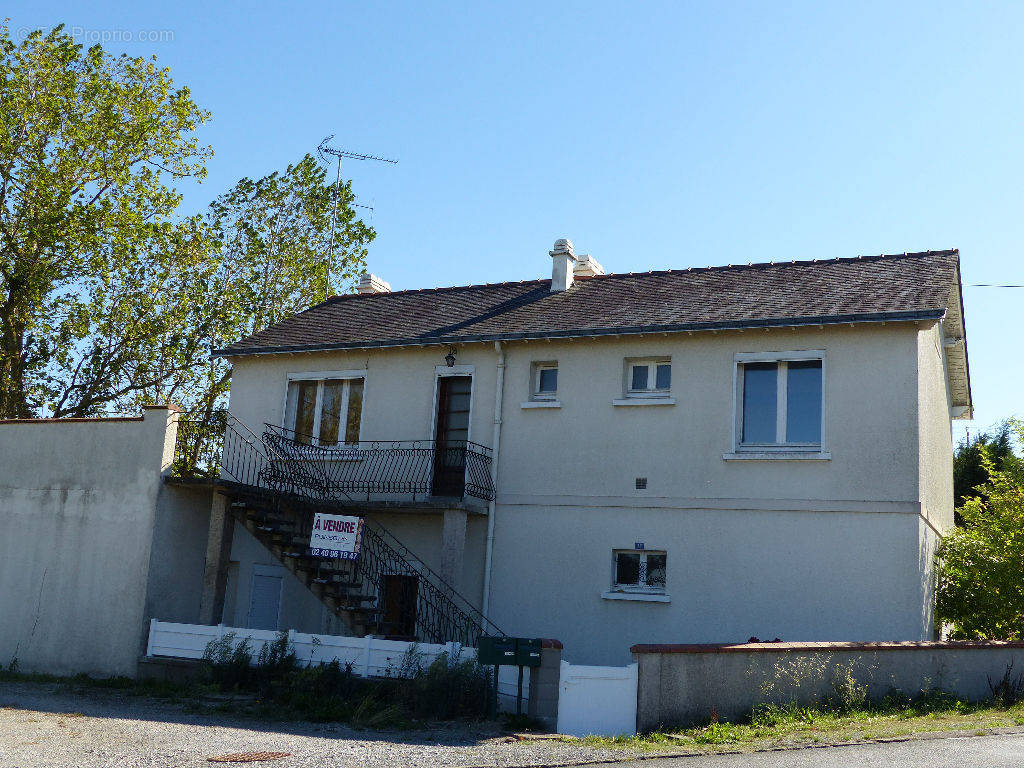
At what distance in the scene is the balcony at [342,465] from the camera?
17.7 m

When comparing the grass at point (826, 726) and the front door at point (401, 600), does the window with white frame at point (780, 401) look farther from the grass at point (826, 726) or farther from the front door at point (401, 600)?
the front door at point (401, 600)

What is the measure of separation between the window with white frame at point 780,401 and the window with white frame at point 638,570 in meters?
2.24

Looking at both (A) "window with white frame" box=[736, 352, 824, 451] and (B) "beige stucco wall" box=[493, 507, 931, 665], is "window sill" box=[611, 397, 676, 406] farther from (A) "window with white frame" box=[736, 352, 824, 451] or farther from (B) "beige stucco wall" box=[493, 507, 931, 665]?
(B) "beige stucco wall" box=[493, 507, 931, 665]

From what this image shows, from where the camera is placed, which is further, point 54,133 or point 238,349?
point 54,133

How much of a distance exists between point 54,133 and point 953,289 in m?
21.9

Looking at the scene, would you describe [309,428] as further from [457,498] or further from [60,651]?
[60,651]

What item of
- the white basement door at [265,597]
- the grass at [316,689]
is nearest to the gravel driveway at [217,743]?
the grass at [316,689]

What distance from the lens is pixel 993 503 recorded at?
1800 cm

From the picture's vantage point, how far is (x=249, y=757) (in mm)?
10289

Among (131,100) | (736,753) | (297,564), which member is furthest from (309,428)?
(131,100)

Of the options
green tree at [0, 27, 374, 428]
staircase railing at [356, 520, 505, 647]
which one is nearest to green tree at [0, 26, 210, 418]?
green tree at [0, 27, 374, 428]

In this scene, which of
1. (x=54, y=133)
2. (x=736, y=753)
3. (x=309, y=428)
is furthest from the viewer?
(x=54, y=133)

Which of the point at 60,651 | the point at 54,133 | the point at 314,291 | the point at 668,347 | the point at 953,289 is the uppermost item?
the point at 54,133

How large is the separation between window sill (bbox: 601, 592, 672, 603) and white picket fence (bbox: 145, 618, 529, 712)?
2.74m
